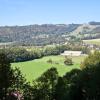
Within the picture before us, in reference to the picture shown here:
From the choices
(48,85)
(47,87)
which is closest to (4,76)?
(47,87)

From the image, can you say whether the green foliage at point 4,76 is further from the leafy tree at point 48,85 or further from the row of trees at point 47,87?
the leafy tree at point 48,85

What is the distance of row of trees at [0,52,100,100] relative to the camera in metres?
46.9

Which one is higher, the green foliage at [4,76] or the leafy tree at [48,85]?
the green foliage at [4,76]

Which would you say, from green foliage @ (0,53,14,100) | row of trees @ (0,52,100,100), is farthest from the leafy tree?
green foliage @ (0,53,14,100)

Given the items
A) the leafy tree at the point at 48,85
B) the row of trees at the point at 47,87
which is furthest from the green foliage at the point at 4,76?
the leafy tree at the point at 48,85

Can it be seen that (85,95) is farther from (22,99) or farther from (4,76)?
(4,76)

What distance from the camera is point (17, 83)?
164 ft

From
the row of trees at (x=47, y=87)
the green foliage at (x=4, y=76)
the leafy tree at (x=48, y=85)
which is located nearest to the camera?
the green foliage at (x=4, y=76)

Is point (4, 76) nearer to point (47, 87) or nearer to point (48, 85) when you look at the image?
point (47, 87)

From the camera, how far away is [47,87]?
2350 inches

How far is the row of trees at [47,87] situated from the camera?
4691 centimetres

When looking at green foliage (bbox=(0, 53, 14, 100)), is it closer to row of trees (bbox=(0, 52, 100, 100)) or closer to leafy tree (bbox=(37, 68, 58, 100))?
row of trees (bbox=(0, 52, 100, 100))

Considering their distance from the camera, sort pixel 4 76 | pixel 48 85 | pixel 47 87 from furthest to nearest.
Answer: pixel 48 85 < pixel 47 87 < pixel 4 76

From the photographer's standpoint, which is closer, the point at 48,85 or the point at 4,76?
the point at 4,76
